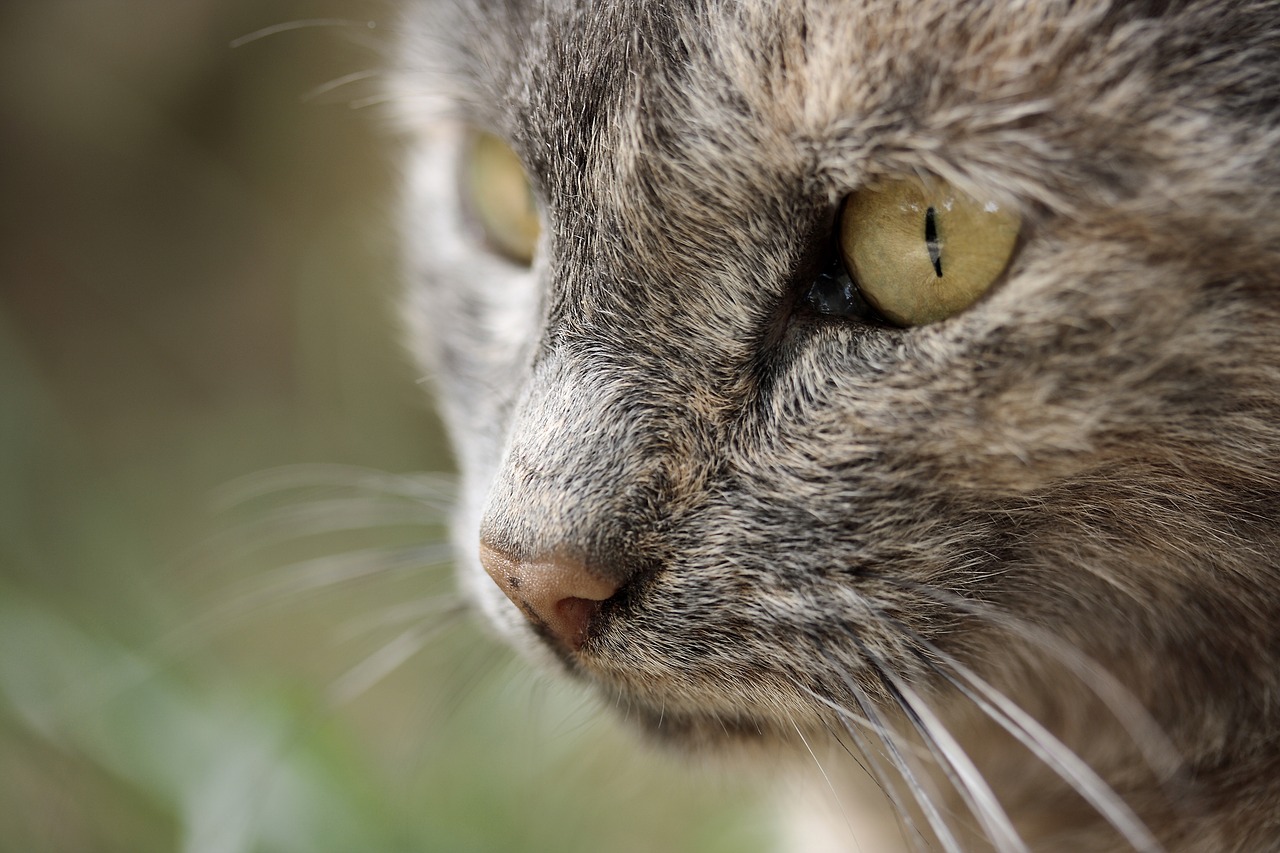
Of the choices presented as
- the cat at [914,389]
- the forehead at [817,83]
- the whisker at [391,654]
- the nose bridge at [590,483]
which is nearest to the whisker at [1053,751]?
the cat at [914,389]

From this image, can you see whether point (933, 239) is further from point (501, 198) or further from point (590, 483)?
point (501, 198)

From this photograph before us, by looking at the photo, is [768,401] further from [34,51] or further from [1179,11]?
[34,51]

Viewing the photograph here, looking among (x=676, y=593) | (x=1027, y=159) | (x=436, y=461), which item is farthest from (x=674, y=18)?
(x=436, y=461)

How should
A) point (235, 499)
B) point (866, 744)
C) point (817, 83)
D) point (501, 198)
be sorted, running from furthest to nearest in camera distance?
1. point (235, 499)
2. point (501, 198)
3. point (866, 744)
4. point (817, 83)

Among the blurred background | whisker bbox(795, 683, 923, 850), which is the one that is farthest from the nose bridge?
the blurred background

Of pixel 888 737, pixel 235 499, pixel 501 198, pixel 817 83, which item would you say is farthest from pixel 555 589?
pixel 235 499

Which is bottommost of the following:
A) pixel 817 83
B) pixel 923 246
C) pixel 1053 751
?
pixel 1053 751

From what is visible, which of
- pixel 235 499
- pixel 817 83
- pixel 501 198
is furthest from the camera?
pixel 235 499

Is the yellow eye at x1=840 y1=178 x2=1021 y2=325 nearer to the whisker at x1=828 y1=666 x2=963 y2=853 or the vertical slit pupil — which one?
the vertical slit pupil

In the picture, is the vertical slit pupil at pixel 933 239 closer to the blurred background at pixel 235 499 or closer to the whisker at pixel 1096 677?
the whisker at pixel 1096 677
